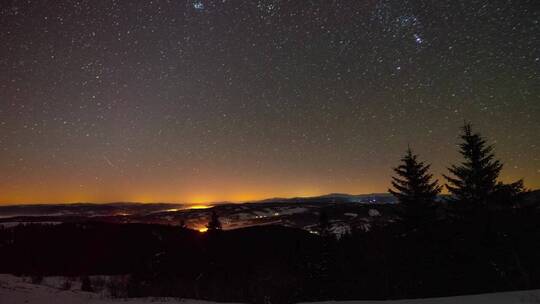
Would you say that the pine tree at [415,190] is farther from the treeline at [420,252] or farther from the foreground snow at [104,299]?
the foreground snow at [104,299]

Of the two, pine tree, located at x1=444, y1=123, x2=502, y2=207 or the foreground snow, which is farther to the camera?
pine tree, located at x1=444, y1=123, x2=502, y2=207

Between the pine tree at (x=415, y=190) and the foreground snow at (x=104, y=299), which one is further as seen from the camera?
the pine tree at (x=415, y=190)

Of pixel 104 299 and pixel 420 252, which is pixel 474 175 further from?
pixel 104 299

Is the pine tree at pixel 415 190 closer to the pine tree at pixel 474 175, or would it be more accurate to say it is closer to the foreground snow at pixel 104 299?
the pine tree at pixel 474 175

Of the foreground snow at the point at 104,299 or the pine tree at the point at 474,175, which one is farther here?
the pine tree at the point at 474,175

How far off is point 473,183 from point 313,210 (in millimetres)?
150474

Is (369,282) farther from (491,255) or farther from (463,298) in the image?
(463,298)

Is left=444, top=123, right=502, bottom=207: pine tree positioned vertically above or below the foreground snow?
above

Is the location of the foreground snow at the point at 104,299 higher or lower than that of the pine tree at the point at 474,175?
lower

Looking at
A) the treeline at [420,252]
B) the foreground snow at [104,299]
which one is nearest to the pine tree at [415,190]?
the treeline at [420,252]

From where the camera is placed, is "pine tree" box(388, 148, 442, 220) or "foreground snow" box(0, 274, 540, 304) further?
"pine tree" box(388, 148, 442, 220)

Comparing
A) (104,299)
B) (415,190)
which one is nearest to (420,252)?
(415,190)

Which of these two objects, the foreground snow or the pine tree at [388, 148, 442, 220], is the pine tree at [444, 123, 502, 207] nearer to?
the pine tree at [388, 148, 442, 220]

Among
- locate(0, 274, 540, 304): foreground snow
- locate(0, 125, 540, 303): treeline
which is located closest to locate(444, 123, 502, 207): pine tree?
locate(0, 125, 540, 303): treeline
